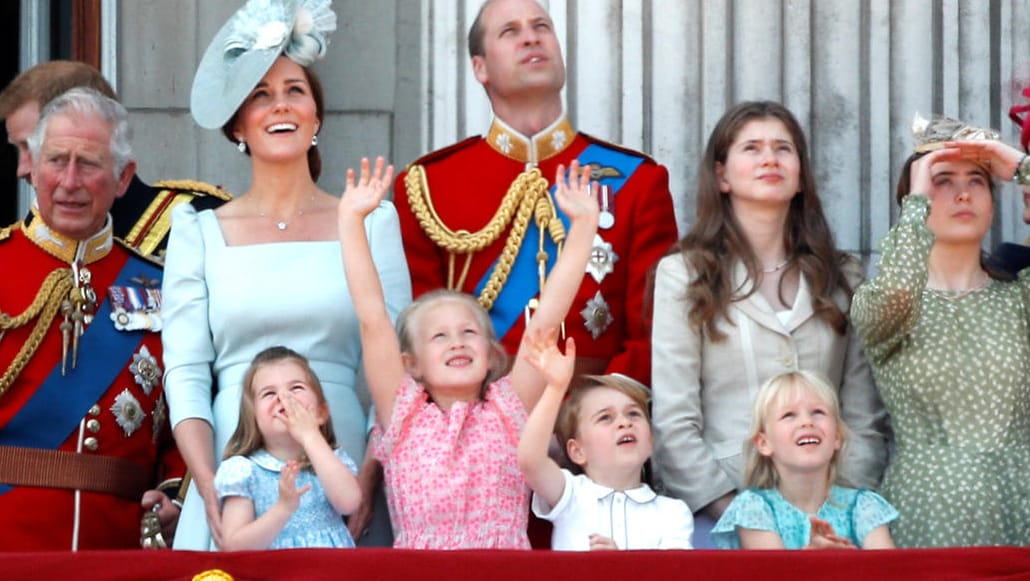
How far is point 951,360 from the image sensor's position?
5391mm

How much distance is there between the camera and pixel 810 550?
465cm

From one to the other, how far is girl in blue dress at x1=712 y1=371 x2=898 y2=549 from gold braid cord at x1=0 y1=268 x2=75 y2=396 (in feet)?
5.49

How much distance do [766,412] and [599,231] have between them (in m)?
0.80

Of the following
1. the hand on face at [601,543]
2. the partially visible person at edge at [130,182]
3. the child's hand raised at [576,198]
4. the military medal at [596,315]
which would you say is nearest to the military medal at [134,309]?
the partially visible person at edge at [130,182]

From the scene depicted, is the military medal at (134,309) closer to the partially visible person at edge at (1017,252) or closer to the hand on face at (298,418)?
the hand on face at (298,418)

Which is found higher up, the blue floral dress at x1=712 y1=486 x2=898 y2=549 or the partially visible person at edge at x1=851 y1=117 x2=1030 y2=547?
the partially visible person at edge at x1=851 y1=117 x2=1030 y2=547

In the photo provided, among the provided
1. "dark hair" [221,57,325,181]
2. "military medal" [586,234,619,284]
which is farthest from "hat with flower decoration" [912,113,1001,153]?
"dark hair" [221,57,325,181]

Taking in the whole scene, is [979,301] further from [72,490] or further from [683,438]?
[72,490]

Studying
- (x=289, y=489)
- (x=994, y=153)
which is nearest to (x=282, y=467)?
(x=289, y=489)

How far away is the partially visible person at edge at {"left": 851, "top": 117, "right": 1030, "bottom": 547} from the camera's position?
208 inches

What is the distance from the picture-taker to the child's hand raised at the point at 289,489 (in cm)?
489

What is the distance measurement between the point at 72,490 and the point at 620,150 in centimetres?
156

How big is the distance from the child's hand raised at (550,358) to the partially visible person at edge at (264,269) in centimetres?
52

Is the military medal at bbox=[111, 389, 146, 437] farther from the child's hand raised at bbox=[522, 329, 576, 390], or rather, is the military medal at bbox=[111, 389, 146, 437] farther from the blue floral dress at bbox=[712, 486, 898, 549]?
the blue floral dress at bbox=[712, 486, 898, 549]
